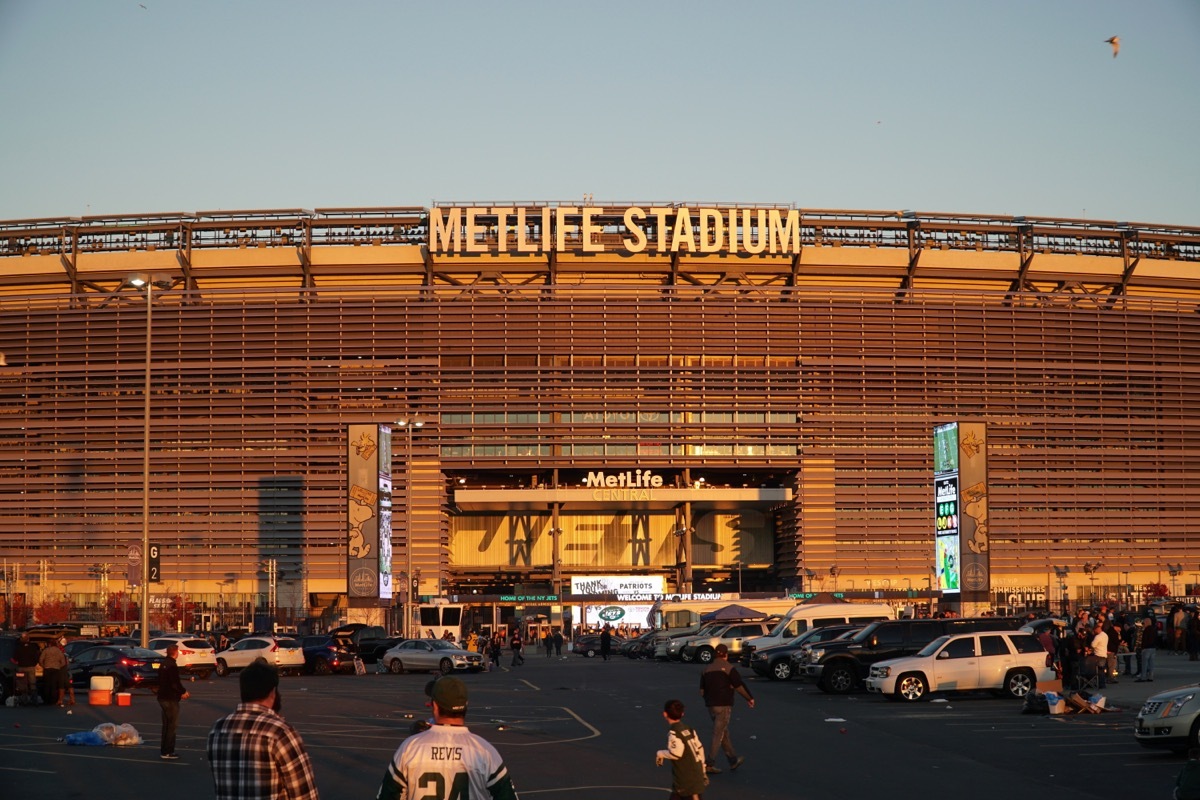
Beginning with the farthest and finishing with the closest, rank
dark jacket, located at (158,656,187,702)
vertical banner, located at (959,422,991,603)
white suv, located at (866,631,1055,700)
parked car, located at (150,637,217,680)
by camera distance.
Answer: vertical banner, located at (959,422,991,603)
parked car, located at (150,637,217,680)
white suv, located at (866,631,1055,700)
dark jacket, located at (158,656,187,702)

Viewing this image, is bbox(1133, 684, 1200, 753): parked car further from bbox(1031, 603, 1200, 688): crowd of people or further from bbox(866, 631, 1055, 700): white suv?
A: bbox(1031, 603, 1200, 688): crowd of people

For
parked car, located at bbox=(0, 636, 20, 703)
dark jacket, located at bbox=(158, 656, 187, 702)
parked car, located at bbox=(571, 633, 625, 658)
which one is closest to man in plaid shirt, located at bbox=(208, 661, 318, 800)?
dark jacket, located at bbox=(158, 656, 187, 702)

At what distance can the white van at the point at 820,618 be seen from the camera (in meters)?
49.7

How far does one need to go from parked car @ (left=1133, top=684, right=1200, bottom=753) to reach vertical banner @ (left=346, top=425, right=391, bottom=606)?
193 ft

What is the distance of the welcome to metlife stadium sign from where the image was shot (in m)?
101

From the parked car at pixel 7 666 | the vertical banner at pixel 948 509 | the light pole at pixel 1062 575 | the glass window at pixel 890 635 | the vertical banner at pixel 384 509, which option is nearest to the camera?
the parked car at pixel 7 666

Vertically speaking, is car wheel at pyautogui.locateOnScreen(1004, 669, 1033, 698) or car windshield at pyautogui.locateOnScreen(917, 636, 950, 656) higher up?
car windshield at pyautogui.locateOnScreen(917, 636, 950, 656)

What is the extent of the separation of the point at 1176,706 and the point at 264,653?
38.1 m

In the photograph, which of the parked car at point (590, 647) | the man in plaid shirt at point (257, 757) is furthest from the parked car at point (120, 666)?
the parked car at point (590, 647)

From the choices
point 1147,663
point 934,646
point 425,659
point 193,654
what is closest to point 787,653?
point 1147,663

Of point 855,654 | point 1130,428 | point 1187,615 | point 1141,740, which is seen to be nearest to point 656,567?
point 1130,428

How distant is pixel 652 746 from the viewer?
23844 millimetres

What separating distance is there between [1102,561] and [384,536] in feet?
185

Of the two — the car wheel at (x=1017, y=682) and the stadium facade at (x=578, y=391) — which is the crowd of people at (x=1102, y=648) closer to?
the car wheel at (x=1017, y=682)
